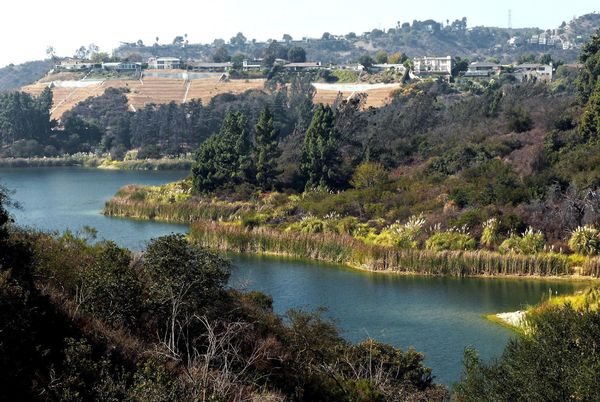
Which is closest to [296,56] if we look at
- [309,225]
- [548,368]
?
[309,225]

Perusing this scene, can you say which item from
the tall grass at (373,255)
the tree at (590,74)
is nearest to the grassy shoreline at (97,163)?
the tree at (590,74)

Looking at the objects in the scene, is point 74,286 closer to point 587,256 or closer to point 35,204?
point 587,256

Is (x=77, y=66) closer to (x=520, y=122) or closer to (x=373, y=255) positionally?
(x=520, y=122)

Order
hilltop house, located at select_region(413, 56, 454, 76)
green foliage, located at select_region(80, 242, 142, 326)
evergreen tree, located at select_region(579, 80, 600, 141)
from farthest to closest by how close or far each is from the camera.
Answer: hilltop house, located at select_region(413, 56, 454, 76), evergreen tree, located at select_region(579, 80, 600, 141), green foliage, located at select_region(80, 242, 142, 326)

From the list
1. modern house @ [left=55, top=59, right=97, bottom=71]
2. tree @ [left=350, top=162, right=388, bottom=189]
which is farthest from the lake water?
modern house @ [left=55, top=59, right=97, bottom=71]

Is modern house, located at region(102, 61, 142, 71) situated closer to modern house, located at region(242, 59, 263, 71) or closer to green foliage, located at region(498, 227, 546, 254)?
modern house, located at region(242, 59, 263, 71)

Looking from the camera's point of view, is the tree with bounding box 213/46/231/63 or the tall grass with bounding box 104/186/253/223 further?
the tree with bounding box 213/46/231/63
